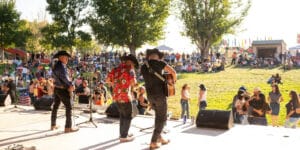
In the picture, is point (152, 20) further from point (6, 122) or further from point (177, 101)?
point (6, 122)

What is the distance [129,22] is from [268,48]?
1397cm

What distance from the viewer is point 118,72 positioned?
22.8 ft

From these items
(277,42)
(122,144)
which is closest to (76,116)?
(122,144)

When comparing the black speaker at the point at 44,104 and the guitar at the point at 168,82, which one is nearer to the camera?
the guitar at the point at 168,82

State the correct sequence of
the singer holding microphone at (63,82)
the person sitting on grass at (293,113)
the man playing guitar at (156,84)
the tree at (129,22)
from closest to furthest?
the man playing guitar at (156,84), the singer holding microphone at (63,82), the person sitting on grass at (293,113), the tree at (129,22)

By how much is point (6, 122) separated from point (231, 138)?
Answer: 5.58 m

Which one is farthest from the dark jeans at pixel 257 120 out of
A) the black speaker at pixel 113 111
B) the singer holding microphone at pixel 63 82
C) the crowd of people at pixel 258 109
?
the singer holding microphone at pixel 63 82

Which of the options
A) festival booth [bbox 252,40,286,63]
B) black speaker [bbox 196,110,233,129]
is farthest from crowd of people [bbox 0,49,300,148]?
festival booth [bbox 252,40,286,63]

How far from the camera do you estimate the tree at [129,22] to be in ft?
106

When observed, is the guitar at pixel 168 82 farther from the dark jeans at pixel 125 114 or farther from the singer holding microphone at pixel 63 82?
the singer holding microphone at pixel 63 82

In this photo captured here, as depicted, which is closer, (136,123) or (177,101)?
(136,123)

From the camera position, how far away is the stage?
22.2ft

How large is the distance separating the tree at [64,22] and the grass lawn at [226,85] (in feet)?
41.8

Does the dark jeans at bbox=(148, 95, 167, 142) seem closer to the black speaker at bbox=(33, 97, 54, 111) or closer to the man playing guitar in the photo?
the man playing guitar
